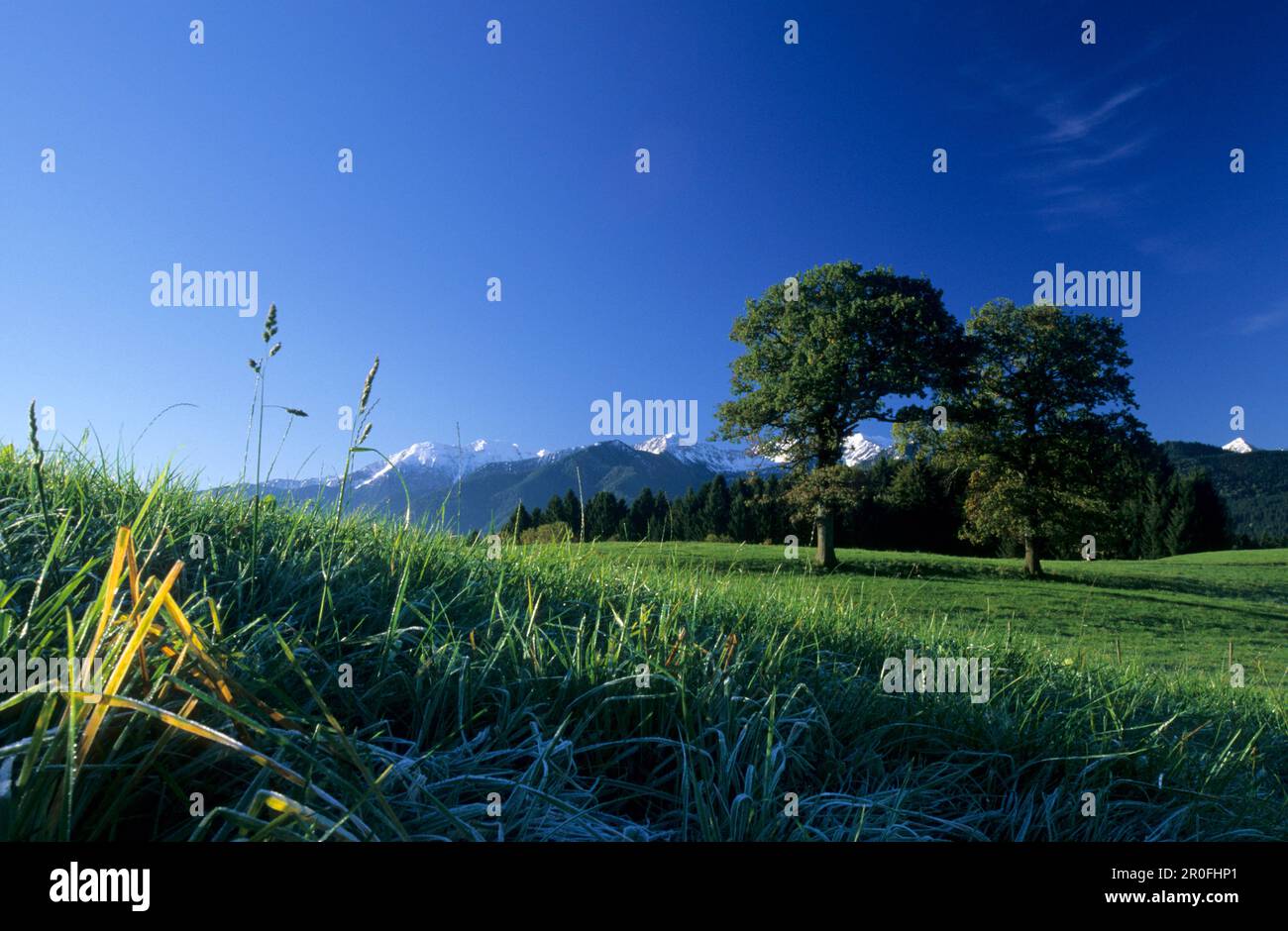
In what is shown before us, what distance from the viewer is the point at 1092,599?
19.0 m

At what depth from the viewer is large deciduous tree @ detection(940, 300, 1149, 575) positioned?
974 inches

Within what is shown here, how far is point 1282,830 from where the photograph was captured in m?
2.60

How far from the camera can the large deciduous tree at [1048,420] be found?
81.1ft

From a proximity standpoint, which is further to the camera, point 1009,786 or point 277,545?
point 277,545

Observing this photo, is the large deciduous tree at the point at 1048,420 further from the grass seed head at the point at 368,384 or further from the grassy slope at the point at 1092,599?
the grass seed head at the point at 368,384

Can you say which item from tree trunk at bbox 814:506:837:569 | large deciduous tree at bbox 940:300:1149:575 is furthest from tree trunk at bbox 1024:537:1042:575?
tree trunk at bbox 814:506:837:569

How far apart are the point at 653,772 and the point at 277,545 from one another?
2.35 metres

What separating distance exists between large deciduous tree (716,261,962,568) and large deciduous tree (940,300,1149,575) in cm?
214

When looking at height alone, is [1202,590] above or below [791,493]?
below
